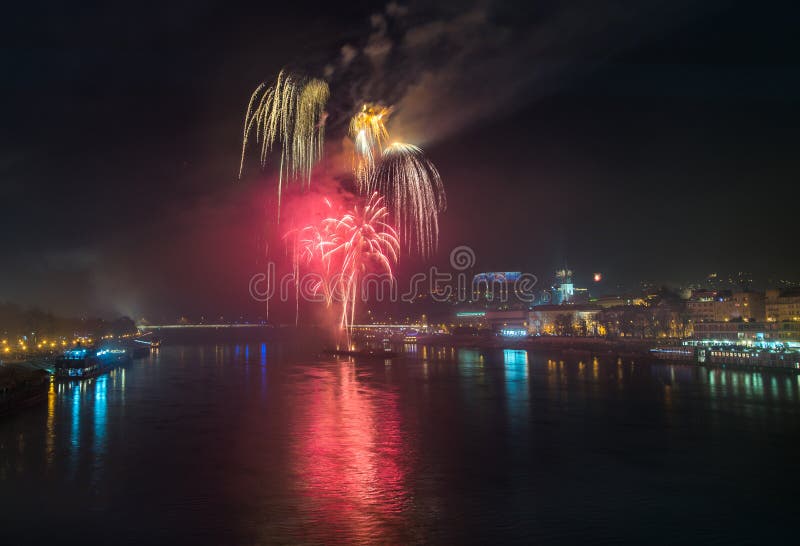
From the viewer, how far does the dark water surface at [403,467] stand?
34.5 ft

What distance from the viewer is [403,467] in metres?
14.5

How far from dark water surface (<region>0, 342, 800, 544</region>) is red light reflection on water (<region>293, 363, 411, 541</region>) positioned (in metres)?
0.07

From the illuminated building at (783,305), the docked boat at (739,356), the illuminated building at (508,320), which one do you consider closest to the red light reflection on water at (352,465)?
the docked boat at (739,356)

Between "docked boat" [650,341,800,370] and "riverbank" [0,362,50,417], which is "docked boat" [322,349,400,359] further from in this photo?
"riverbank" [0,362,50,417]

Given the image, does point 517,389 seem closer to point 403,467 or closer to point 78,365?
point 403,467

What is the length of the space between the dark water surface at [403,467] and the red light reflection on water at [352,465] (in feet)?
0.23

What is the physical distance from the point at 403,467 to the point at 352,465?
4.27 ft

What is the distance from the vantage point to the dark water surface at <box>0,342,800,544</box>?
10508 millimetres

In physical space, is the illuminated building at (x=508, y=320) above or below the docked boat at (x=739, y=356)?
above

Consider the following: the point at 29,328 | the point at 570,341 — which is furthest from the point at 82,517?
the point at 570,341

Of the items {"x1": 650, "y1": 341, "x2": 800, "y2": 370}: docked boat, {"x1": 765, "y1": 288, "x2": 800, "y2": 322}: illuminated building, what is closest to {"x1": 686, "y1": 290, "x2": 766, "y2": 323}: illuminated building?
{"x1": 765, "y1": 288, "x2": 800, "y2": 322}: illuminated building

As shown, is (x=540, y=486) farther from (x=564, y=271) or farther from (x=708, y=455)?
(x=564, y=271)

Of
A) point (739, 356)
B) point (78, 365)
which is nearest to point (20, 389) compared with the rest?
point (78, 365)

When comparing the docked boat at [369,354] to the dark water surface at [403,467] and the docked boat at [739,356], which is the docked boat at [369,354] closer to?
the dark water surface at [403,467]
